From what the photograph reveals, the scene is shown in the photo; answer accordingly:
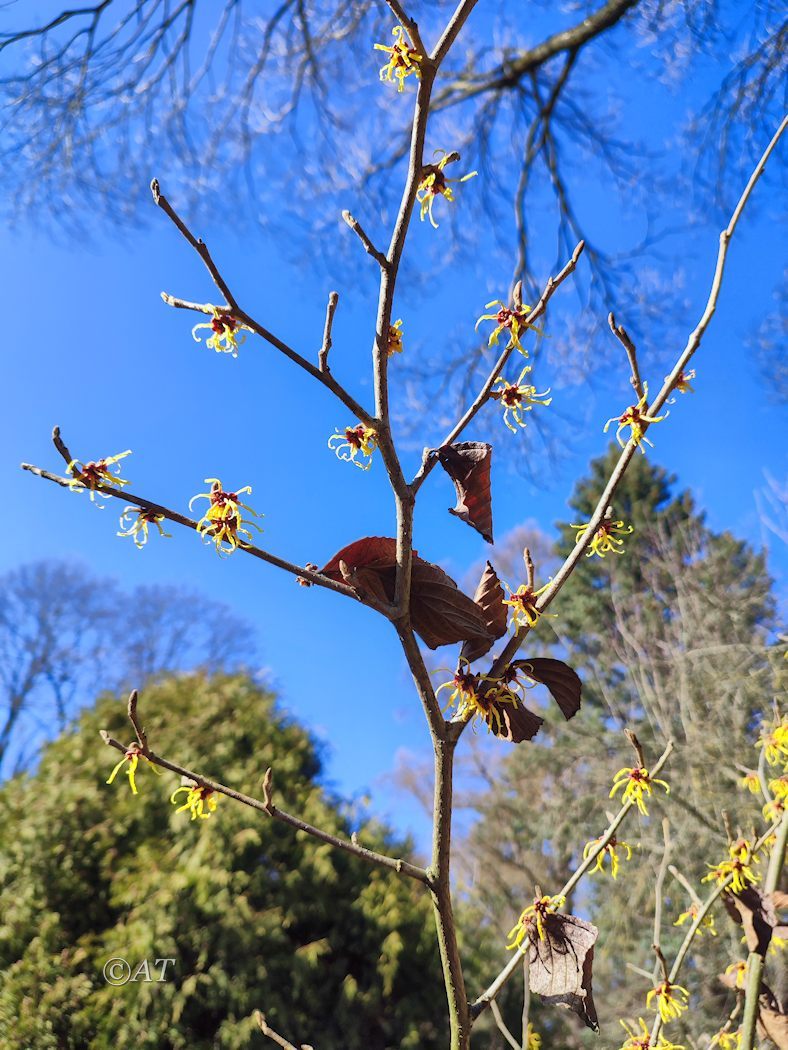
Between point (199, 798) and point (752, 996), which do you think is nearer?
point (199, 798)

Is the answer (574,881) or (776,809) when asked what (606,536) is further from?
(776,809)

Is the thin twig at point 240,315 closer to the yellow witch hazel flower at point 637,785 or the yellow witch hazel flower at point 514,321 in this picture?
the yellow witch hazel flower at point 514,321

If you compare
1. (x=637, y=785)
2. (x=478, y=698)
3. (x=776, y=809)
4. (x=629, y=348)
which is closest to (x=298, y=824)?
(x=478, y=698)

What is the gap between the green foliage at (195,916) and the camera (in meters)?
2.97

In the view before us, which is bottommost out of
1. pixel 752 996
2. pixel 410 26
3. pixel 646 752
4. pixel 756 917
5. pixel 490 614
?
pixel 752 996

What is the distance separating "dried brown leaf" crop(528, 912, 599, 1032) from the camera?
81 cm

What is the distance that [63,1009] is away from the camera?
2.91 m

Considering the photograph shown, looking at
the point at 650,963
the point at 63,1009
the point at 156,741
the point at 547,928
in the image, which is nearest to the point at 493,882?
the point at 650,963

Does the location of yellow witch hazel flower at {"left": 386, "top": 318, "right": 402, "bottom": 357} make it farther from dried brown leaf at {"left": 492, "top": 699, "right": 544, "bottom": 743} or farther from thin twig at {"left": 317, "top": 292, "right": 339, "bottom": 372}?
dried brown leaf at {"left": 492, "top": 699, "right": 544, "bottom": 743}

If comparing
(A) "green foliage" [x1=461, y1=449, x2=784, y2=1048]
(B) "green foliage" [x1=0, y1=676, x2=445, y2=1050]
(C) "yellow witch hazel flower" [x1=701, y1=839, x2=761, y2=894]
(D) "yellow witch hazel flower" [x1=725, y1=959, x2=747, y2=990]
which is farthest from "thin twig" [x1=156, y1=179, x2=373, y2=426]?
(A) "green foliage" [x1=461, y1=449, x2=784, y2=1048]

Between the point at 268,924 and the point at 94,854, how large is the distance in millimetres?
887

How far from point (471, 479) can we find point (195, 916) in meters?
3.08

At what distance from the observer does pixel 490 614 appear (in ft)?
2.71

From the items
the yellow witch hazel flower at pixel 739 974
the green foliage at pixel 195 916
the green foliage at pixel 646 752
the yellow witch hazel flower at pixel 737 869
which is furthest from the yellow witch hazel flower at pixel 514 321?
the green foliage at pixel 646 752
